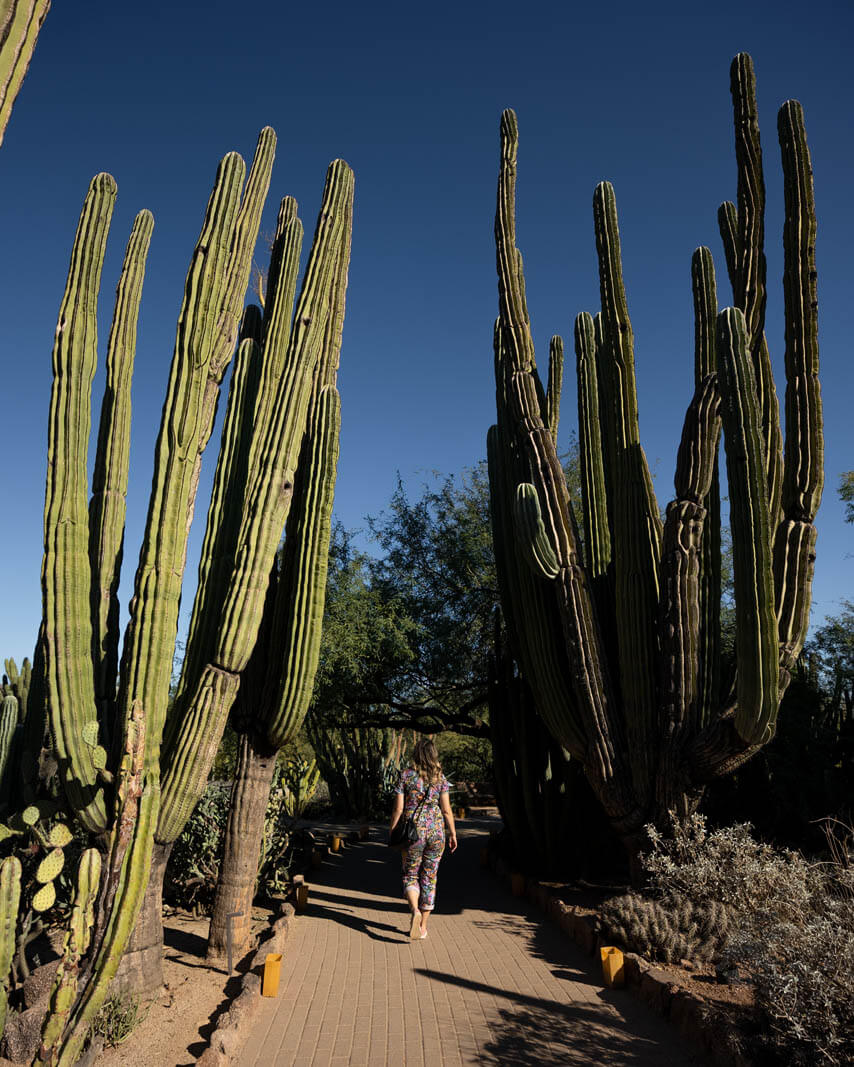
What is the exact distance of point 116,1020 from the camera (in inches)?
150

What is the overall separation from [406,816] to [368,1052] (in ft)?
7.19

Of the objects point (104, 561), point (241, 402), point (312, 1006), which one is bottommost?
point (312, 1006)

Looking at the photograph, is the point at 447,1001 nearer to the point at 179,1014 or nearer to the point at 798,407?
the point at 179,1014

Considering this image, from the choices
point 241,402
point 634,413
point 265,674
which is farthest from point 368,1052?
point 634,413

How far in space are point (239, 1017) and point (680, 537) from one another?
459 cm

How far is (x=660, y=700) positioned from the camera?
6.11m

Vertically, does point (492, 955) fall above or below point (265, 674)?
below

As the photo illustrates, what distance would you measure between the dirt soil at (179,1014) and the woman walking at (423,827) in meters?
1.44

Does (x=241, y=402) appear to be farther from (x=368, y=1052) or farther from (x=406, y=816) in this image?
(x=368, y=1052)

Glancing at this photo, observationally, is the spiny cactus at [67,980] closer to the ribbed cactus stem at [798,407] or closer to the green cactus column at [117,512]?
the green cactus column at [117,512]

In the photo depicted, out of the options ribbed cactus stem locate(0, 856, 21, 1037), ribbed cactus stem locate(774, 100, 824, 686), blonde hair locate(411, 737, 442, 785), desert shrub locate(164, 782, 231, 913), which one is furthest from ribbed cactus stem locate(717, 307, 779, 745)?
desert shrub locate(164, 782, 231, 913)

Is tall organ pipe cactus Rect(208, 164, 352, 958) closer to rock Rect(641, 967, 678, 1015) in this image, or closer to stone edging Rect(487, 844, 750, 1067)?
stone edging Rect(487, 844, 750, 1067)

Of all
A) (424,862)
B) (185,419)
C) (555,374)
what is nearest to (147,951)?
(424,862)

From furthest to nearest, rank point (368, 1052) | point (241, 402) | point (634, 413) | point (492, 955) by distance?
point (634, 413) < point (241, 402) < point (492, 955) < point (368, 1052)
